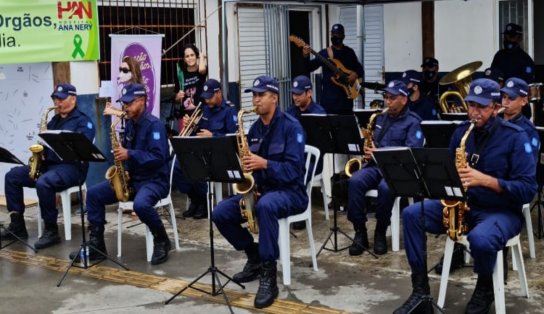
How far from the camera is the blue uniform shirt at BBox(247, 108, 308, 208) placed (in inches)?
230

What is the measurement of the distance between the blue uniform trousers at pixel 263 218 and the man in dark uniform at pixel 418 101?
2.52 meters

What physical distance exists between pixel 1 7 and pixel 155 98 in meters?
1.95

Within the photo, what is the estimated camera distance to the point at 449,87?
30.9 feet

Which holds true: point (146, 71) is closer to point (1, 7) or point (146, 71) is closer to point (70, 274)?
point (1, 7)

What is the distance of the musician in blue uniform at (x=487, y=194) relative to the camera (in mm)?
5012

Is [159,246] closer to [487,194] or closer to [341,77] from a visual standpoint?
[487,194]

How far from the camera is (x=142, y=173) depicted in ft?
22.9

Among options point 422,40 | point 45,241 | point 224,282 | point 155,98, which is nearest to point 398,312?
point 224,282

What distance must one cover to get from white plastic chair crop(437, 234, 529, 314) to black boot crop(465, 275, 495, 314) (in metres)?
0.10

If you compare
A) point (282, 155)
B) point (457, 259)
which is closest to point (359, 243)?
point (457, 259)

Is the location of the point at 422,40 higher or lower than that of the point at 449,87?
higher

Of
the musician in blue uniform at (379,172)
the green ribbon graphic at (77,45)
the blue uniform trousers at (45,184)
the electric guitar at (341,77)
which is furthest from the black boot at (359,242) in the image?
the green ribbon graphic at (77,45)

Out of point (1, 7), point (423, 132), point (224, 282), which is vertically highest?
point (1, 7)

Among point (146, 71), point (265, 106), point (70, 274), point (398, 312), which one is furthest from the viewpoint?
point (146, 71)
